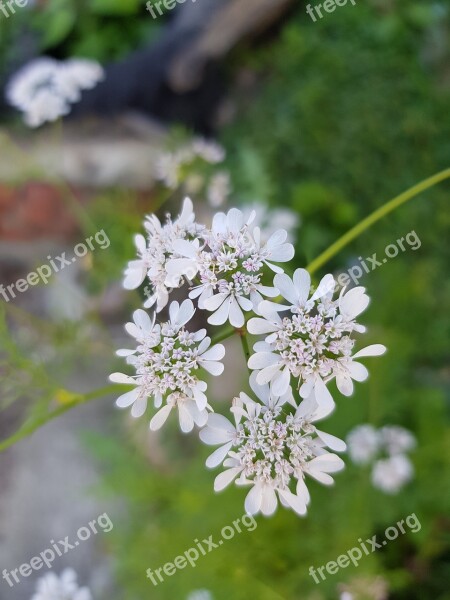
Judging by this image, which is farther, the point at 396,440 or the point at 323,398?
the point at 396,440

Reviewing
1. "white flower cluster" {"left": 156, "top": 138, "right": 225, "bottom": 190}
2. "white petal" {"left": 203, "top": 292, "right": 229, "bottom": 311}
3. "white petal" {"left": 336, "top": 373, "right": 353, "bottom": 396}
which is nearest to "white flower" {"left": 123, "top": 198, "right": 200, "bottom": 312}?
"white petal" {"left": 203, "top": 292, "right": 229, "bottom": 311}

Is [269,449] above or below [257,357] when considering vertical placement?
below

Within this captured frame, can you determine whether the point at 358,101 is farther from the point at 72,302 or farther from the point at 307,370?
the point at 307,370

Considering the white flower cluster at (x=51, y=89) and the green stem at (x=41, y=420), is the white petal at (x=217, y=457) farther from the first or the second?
the white flower cluster at (x=51, y=89)

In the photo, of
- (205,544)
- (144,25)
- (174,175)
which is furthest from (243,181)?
(205,544)

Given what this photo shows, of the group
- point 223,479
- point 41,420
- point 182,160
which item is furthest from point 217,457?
point 182,160

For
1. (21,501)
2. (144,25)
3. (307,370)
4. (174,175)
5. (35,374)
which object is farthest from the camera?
(144,25)

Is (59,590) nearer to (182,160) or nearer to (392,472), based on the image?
(392,472)

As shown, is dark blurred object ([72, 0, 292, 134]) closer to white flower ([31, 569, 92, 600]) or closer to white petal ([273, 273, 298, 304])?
white flower ([31, 569, 92, 600])
